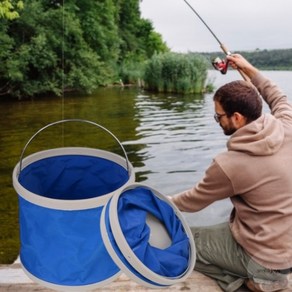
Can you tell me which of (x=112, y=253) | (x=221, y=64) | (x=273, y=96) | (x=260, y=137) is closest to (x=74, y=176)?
(x=112, y=253)

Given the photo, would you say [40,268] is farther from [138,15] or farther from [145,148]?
[138,15]

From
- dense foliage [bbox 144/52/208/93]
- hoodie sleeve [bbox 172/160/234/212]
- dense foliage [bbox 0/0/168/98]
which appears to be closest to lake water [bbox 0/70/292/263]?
dense foliage [bbox 0/0/168/98]

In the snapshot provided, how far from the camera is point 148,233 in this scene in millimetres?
2070

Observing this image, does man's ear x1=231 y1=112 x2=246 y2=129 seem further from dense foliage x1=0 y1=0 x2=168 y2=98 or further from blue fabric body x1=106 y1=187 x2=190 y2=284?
dense foliage x1=0 y1=0 x2=168 y2=98

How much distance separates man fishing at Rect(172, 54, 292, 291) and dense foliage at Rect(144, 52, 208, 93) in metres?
19.7

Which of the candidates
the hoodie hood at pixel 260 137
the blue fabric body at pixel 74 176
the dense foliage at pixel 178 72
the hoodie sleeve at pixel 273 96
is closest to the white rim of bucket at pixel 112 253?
the blue fabric body at pixel 74 176

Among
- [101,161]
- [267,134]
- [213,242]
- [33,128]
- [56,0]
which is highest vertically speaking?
[56,0]

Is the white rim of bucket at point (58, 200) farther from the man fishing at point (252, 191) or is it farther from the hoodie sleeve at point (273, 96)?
the hoodie sleeve at point (273, 96)

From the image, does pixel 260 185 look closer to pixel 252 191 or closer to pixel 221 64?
pixel 252 191

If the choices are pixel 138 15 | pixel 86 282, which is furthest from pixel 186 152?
pixel 138 15

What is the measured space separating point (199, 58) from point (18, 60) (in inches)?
347

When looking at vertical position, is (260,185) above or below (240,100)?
below

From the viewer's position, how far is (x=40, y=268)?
214cm

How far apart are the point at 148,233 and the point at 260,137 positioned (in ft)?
2.58
